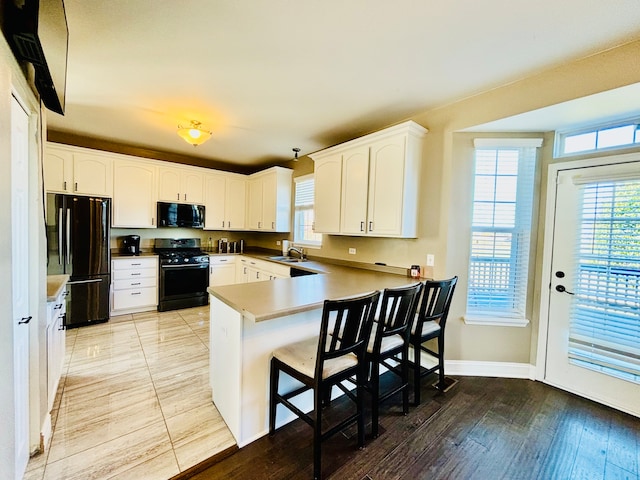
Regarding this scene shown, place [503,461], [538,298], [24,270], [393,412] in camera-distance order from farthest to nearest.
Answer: [538,298], [393,412], [503,461], [24,270]

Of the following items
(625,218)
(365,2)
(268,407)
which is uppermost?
(365,2)

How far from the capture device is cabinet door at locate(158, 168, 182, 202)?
4614 mm

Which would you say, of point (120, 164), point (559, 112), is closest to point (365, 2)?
point (559, 112)

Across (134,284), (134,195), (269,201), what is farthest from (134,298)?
(269,201)

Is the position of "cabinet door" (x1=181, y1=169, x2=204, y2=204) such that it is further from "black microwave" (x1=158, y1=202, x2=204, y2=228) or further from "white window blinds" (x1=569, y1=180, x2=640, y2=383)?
"white window blinds" (x1=569, y1=180, x2=640, y2=383)

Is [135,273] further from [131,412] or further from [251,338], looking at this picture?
[251,338]

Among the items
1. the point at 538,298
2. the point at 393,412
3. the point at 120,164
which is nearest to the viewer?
the point at 393,412

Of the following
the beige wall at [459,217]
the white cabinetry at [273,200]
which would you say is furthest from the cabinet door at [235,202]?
the beige wall at [459,217]

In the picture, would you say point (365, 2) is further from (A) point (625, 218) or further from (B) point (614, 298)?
Answer: (B) point (614, 298)

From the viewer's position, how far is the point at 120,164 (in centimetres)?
422

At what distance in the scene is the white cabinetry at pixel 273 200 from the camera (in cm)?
491

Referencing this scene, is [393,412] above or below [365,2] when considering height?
below

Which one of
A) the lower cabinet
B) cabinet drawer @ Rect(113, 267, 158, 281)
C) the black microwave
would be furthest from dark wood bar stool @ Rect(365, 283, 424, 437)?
the black microwave

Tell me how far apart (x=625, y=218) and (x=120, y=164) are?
233 inches
